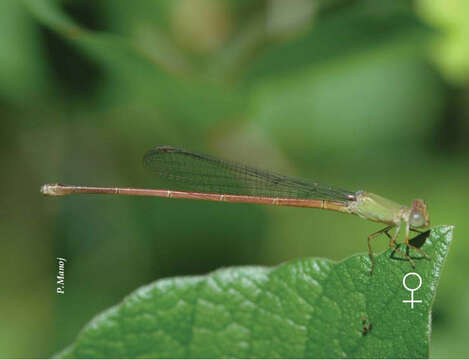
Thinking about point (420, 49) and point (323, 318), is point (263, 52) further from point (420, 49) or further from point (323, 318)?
point (323, 318)

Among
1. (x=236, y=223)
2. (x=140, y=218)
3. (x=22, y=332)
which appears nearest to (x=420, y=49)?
(x=236, y=223)

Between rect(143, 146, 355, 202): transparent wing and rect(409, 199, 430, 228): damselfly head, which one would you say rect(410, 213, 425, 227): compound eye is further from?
rect(143, 146, 355, 202): transparent wing

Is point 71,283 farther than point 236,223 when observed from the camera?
No

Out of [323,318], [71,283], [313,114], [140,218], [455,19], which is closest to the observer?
[323,318]

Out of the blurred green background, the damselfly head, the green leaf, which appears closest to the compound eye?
the damselfly head

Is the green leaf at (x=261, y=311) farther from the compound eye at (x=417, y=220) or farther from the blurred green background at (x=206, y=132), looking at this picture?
the blurred green background at (x=206, y=132)

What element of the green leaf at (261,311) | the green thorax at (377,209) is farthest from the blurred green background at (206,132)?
the green leaf at (261,311)

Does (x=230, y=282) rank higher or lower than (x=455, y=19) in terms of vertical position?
lower
